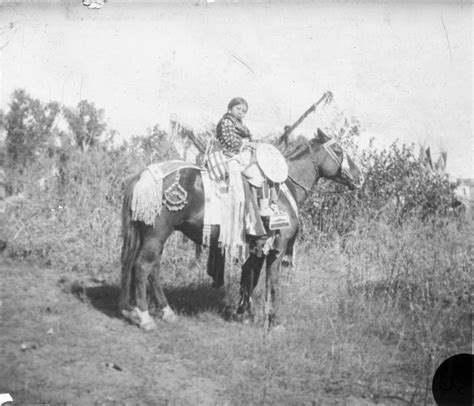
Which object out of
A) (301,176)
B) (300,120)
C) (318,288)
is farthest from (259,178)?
(318,288)

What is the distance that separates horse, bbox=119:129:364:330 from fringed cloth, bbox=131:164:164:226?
0.27 feet

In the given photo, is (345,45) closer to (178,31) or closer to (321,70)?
(321,70)

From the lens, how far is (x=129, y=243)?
17.1 ft

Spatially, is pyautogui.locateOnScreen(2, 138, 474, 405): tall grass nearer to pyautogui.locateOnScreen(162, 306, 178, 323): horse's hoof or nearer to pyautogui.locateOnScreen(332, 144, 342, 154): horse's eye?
pyautogui.locateOnScreen(162, 306, 178, 323): horse's hoof

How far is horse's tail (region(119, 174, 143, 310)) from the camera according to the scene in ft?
17.0

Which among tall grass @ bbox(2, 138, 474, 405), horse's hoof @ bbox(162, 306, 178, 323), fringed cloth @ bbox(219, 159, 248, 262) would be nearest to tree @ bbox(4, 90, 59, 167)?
tall grass @ bbox(2, 138, 474, 405)

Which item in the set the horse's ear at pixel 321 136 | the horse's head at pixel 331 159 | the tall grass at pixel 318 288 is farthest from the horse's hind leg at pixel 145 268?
the horse's ear at pixel 321 136

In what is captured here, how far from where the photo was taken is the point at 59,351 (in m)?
4.56

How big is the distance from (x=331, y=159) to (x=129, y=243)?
2662 mm

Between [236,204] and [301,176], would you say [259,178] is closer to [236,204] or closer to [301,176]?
[236,204]

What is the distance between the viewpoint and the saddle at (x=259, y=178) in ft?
17.5

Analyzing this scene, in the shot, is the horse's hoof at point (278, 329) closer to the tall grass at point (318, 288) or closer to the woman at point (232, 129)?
the tall grass at point (318, 288)

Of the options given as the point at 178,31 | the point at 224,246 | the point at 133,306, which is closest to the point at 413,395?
the point at 224,246

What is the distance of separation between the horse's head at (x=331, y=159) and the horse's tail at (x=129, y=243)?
88.7 inches
